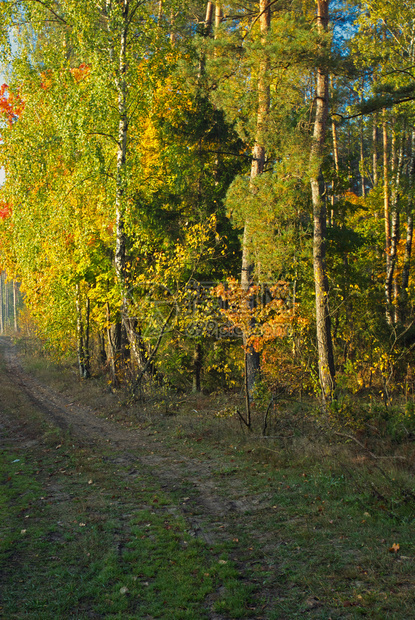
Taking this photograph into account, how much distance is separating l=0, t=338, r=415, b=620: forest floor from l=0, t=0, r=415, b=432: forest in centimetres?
260

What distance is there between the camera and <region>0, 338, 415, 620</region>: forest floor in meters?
4.38

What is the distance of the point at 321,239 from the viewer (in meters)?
10.3

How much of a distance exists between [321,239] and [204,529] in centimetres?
669

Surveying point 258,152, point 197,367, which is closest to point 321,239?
point 258,152

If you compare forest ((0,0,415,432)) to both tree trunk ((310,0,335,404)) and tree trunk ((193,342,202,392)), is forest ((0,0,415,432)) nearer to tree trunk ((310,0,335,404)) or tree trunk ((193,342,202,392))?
tree trunk ((310,0,335,404))

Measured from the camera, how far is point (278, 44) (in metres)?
9.96

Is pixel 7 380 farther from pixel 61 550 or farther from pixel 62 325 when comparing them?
pixel 61 550

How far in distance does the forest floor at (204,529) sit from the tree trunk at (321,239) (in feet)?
5.59

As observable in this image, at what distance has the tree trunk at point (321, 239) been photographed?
→ 32.8 ft

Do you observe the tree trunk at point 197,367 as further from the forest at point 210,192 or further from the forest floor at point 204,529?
the forest floor at point 204,529

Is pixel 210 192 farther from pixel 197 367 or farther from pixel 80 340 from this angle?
pixel 80 340

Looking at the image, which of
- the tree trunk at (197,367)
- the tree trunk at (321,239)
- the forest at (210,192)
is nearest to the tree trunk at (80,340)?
the forest at (210,192)

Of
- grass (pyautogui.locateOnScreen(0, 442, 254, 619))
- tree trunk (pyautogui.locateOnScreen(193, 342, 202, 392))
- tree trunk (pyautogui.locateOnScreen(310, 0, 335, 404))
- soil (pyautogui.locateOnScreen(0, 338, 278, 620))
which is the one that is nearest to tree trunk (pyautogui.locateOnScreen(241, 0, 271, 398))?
tree trunk (pyautogui.locateOnScreen(310, 0, 335, 404))

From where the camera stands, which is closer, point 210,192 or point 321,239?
point 321,239
